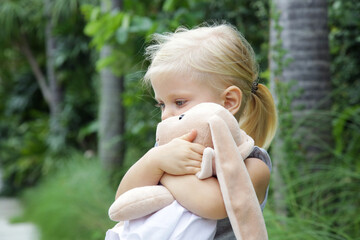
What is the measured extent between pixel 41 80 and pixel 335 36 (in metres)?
9.33

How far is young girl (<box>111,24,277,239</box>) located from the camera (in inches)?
58.5

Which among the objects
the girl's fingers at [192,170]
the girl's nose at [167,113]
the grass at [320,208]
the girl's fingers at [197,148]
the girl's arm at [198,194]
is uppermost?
the girl's nose at [167,113]

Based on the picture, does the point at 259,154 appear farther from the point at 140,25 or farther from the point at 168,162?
the point at 140,25

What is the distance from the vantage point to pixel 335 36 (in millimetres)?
4895

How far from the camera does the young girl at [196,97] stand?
4.87 ft

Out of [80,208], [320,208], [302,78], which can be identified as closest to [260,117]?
[320,208]

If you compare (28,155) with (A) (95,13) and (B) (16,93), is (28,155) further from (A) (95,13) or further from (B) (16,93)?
(A) (95,13)

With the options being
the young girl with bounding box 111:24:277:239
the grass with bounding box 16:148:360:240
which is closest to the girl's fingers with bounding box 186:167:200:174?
the young girl with bounding box 111:24:277:239

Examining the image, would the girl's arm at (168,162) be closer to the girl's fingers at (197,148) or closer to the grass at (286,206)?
the girl's fingers at (197,148)

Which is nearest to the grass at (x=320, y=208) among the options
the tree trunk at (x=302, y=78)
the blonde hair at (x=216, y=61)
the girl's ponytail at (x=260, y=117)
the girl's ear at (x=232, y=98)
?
the tree trunk at (x=302, y=78)

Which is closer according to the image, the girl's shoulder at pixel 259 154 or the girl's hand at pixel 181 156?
the girl's hand at pixel 181 156

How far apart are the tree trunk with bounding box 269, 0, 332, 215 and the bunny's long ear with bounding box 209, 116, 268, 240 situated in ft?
7.07

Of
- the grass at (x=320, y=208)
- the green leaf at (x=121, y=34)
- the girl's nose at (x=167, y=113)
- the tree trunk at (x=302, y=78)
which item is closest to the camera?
the girl's nose at (x=167, y=113)

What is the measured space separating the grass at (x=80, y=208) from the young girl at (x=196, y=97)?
3469mm
